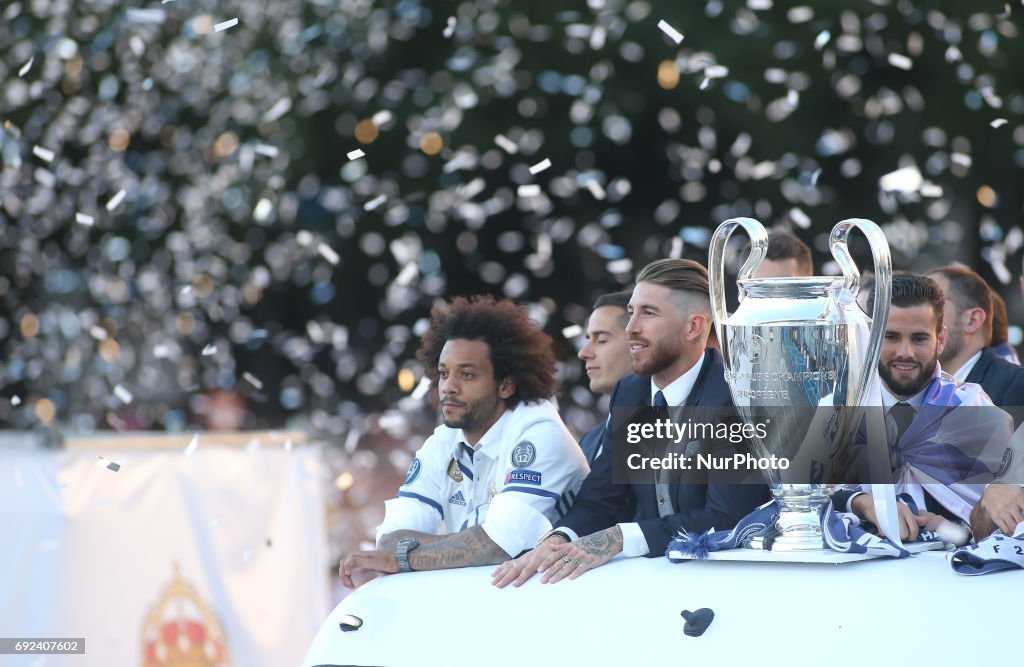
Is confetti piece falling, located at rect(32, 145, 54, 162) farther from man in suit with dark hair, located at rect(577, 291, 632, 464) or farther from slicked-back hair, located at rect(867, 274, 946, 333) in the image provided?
slicked-back hair, located at rect(867, 274, 946, 333)

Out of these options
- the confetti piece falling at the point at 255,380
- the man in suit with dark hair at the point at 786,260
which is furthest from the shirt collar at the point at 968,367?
the confetti piece falling at the point at 255,380

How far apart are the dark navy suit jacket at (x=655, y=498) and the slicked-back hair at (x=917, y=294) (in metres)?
0.45

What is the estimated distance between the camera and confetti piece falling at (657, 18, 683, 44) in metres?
8.69

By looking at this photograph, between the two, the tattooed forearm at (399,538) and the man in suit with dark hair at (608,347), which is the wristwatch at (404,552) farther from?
the man in suit with dark hair at (608,347)

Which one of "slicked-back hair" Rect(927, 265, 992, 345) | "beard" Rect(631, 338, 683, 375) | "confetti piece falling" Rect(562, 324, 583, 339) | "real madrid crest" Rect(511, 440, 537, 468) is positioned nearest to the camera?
"beard" Rect(631, 338, 683, 375)

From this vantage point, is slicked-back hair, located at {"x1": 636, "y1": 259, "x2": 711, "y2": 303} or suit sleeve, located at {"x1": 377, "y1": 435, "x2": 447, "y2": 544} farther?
suit sleeve, located at {"x1": 377, "y1": 435, "x2": 447, "y2": 544}

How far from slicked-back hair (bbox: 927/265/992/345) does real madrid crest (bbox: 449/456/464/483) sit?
4.74ft

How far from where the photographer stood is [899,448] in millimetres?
3115

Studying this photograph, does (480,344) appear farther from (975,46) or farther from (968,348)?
(975,46)

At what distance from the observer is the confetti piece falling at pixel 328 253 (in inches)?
392

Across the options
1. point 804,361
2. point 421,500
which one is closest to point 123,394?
point 421,500

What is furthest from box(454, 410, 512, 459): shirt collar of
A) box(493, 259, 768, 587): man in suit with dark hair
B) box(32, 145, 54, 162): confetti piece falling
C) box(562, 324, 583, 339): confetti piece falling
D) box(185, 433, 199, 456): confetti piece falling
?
box(32, 145, 54, 162): confetti piece falling

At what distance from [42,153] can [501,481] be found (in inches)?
254

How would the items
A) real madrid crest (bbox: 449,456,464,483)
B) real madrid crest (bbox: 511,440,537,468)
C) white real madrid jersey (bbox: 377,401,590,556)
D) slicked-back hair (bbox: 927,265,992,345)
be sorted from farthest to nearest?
slicked-back hair (bbox: 927,265,992,345)
real madrid crest (bbox: 449,456,464,483)
real madrid crest (bbox: 511,440,537,468)
white real madrid jersey (bbox: 377,401,590,556)
